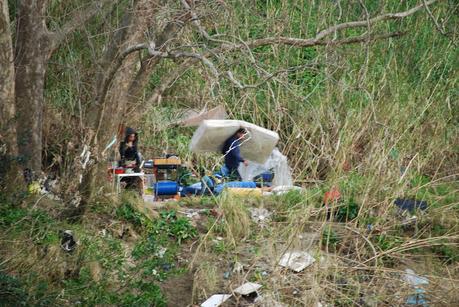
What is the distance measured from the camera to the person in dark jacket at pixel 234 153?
9.17 meters

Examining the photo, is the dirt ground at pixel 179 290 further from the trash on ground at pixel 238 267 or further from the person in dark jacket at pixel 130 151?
the person in dark jacket at pixel 130 151

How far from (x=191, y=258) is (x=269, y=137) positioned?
1829mm

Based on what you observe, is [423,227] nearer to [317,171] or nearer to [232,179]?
[317,171]

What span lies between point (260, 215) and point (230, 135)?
100cm

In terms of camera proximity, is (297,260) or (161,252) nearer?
(161,252)

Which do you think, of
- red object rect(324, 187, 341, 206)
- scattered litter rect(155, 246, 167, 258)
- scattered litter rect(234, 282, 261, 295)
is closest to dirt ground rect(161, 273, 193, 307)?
scattered litter rect(155, 246, 167, 258)

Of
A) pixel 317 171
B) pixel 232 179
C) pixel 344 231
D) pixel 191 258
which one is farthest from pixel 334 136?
pixel 191 258

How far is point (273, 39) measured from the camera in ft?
27.5

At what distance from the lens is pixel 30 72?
8.12 m

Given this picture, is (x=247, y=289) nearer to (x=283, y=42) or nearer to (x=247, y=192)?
(x=247, y=192)

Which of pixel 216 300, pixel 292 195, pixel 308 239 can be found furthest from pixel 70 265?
pixel 292 195

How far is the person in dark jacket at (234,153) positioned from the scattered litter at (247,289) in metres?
1.82

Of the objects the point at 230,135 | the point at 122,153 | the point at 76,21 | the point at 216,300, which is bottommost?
the point at 216,300

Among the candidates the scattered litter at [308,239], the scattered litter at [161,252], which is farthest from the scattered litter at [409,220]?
the scattered litter at [161,252]
